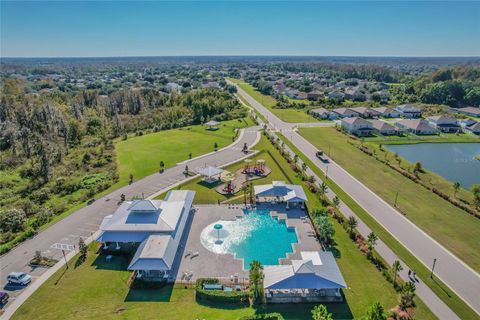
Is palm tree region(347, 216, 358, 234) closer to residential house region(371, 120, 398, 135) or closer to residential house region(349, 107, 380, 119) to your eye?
residential house region(371, 120, 398, 135)

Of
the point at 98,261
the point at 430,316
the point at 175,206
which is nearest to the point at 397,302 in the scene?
the point at 430,316

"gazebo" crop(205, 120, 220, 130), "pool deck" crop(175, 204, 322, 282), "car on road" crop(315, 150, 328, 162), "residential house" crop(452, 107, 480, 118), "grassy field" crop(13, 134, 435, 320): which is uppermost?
"residential house" crop(452, 107, 480, 118)

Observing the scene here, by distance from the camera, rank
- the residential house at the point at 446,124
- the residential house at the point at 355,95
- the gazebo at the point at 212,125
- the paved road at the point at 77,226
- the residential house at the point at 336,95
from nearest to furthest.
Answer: the paved road at the point at 77,226 → the residential house at the point at 446,124 → the gazebo at the point at 212,125 → the residential house at the point at 355,95 → the residential house at the point at 336,95

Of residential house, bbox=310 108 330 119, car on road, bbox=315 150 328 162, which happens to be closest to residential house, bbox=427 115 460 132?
residential house, bbox=310 108 330 119

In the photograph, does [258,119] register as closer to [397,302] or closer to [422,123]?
[422,123]

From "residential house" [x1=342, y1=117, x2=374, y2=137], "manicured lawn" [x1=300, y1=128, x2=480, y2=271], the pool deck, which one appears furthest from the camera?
"residential house" [x1=342, y1=117, x2=374, y2=137]

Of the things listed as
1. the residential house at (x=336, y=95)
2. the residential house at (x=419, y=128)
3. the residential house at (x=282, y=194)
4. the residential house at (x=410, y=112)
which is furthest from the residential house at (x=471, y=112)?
the residential house at (x=282, y=194)

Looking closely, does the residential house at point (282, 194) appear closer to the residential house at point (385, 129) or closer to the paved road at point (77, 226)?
the paved road at point (77, 226)

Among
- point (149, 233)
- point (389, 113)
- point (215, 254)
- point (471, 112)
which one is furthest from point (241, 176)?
point (471, 112)
